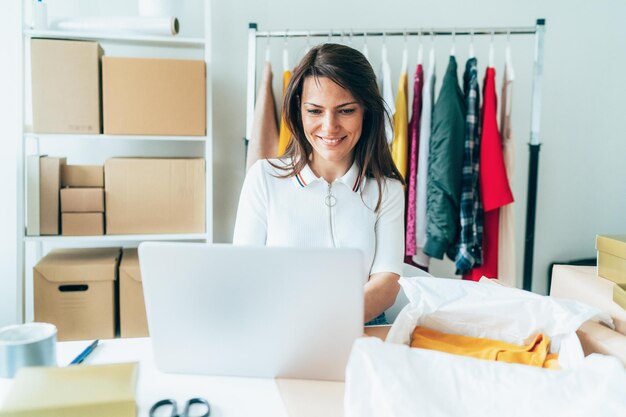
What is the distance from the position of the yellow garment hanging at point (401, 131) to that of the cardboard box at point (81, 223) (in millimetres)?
1215

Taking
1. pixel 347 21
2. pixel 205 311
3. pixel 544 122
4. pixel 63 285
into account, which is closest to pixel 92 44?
pixel 63 285

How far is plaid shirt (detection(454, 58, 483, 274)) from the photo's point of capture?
6.75ft

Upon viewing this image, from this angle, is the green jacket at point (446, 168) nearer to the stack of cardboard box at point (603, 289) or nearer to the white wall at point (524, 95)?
the white wall at point (524, 95)

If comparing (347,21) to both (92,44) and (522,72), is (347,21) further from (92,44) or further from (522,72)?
(92,44)

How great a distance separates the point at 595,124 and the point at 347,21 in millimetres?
1354

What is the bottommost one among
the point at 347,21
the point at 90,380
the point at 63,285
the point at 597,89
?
the point at 63,285

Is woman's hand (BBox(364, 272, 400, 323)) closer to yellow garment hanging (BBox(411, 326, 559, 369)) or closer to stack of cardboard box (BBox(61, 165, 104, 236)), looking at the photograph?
yellow garment hanging (BBox(411, 326, 559, 369))

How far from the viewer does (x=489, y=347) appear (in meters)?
0.84

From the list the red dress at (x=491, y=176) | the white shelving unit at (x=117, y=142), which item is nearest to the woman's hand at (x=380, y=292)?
the red dress at (x=491, y=176)

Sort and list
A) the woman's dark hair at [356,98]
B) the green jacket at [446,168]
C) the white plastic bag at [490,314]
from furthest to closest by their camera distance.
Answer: the green jacket at [446,168]
the woman's dark hair at [356,98]
the white plastic bag at [490,314]

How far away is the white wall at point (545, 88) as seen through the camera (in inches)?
99.3

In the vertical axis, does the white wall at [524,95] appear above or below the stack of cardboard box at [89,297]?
above

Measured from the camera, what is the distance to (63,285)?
2.10 metres

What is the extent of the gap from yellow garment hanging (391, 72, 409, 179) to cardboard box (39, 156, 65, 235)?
52.7 inches
